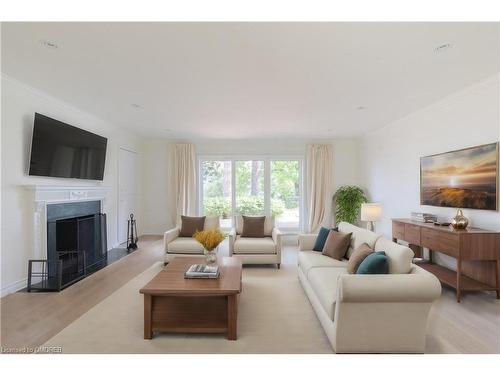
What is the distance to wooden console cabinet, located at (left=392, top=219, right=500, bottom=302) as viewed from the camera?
3.14 metres

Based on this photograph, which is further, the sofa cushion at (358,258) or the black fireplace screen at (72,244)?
the black fireplace screen at (72,244)

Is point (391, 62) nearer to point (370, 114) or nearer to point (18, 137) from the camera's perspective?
point (370, 114)

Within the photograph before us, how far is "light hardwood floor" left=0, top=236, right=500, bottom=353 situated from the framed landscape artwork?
117cm

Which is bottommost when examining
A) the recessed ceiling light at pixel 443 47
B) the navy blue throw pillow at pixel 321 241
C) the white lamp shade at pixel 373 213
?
the navy blue throw pillow at pixel 321 241

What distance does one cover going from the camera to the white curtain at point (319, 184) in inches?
279

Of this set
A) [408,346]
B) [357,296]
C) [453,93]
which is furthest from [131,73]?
[453,93]

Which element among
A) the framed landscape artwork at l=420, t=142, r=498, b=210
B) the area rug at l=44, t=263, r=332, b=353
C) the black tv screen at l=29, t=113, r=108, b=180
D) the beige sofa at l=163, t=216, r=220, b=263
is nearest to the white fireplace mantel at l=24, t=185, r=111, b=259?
the black tv screen at l=29, t=113, r=108, b=180

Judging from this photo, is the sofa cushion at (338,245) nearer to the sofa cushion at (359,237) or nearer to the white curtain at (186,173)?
the sofa cushion at (359,237)

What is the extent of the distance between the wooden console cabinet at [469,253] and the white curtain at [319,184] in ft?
11.0

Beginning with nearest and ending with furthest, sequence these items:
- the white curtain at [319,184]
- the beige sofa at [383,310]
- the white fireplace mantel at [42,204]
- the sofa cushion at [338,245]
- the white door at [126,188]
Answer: the beige sofa at [383,310], the sofa cushion at [338,245], the white fireplace mantel at [42,204], the white door at [126,188], the white curtain at [319,184]

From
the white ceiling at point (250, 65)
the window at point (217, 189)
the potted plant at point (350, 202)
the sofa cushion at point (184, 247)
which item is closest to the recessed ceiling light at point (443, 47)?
the white ceiling at point (250, 65)

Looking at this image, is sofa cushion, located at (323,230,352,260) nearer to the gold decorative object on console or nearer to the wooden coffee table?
the gold decorative object on console

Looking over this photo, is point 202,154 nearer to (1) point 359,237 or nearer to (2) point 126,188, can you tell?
(2) point 126,188

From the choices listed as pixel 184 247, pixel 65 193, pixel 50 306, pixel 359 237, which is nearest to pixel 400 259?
pixel 359 237
